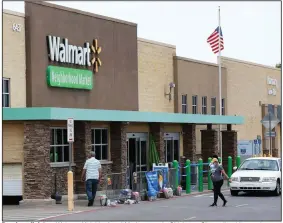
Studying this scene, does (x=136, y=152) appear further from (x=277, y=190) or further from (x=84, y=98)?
(x=277, y=190)

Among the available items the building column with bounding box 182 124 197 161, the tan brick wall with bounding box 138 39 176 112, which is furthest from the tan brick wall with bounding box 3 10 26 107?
the building column with bounding box 182 124 197 161

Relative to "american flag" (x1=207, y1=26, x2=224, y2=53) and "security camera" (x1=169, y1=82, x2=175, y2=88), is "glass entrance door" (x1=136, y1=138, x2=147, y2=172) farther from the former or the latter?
"american flag" (x1=207, y1=26, x2=224, y2=53)

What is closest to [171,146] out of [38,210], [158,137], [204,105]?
[158,137]

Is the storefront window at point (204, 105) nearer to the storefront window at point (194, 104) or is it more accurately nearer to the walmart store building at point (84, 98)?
the storefront window at point (194, 104)

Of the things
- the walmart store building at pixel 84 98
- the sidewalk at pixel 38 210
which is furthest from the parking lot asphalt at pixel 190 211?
the walmart store building at pixel 84 98

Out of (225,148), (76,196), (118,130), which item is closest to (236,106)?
(225,148)

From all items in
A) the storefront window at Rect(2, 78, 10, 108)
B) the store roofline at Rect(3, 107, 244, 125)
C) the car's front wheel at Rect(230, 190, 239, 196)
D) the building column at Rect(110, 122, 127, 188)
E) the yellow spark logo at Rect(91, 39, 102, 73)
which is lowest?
the car's front wheel at Rect(230, 190, 239, 196)

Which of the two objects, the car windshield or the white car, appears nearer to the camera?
the white car

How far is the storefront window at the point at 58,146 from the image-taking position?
28.5 meters

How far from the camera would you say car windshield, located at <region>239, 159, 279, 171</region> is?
30.8m

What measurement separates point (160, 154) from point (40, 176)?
9848 millimetres

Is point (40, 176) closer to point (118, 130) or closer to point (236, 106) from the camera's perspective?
point (118, 130)

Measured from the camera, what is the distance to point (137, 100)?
116ft

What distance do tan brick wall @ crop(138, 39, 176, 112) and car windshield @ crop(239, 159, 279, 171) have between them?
6.76 meters
